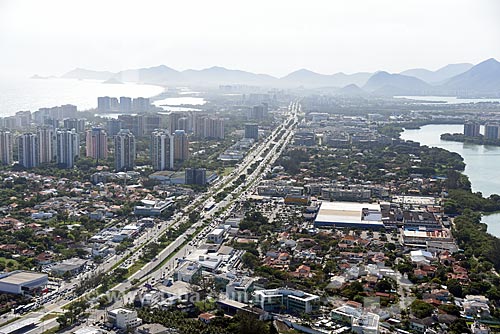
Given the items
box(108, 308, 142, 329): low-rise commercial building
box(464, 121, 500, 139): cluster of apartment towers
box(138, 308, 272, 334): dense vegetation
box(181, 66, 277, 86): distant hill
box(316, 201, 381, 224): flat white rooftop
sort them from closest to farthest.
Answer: box(138, 308, 272, 334): dense vegetation < box(108, 308, 142, 329): low-rise commercial building < box(316, 201, 381, 224): flat white rooftop < box(464, 121, 500, 139): cluster of apartment towers < box(181, 66, 277, 86): distant hill

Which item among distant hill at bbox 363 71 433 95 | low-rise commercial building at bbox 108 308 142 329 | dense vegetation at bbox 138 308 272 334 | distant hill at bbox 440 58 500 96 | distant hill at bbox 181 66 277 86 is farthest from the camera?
distant hill at bbox 181 66 277 86

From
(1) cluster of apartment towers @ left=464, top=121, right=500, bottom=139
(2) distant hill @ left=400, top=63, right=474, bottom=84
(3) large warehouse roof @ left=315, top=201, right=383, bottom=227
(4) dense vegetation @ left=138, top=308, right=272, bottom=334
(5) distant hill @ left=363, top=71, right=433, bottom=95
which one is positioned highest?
(2) distant hill @ left=400, top=63, right=474, bottom=84

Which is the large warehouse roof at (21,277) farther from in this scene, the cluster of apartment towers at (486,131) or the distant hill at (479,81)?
the distant hill at (479,81)

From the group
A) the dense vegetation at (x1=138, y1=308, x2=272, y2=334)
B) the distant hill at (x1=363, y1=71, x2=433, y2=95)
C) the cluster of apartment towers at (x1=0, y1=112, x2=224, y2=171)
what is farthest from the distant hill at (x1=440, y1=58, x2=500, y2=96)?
the dense vegetation at (x1=138, y1=308, x2=272, y2=334)

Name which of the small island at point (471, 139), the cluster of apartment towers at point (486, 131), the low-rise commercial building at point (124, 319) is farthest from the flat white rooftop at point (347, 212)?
the cluster of apartment towers at point (486, 131)

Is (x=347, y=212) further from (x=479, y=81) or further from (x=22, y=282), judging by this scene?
(x=479, y=81)

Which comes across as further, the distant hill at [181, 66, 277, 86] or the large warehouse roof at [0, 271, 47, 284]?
the distant hill at [181, 66, 277, 86]

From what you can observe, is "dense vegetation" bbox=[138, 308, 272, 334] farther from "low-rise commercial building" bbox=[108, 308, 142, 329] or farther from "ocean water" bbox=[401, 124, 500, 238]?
"ocean water" bbox=[401, 124, 500, 238]

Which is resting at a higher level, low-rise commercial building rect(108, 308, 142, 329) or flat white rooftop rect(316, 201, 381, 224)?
flat white rooftop rect(316, 201, 381, 224)
